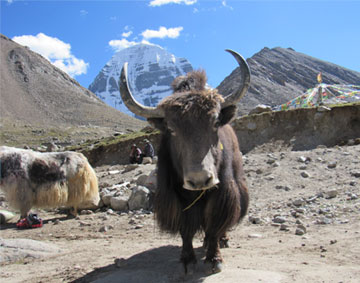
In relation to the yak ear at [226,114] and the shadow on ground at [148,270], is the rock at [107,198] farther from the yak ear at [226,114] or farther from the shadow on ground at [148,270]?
the yak ear at [226,114]

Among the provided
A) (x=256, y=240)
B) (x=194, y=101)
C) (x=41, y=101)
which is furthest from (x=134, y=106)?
(x=41, y=101)

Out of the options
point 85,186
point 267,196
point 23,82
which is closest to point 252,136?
point 267,196

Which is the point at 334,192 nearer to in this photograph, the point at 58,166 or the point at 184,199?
the point at 184,199

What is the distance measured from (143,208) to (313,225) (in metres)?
3.57

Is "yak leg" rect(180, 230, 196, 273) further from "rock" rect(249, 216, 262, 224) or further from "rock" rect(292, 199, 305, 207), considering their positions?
"rock" rect(292, 199, 305, 207)

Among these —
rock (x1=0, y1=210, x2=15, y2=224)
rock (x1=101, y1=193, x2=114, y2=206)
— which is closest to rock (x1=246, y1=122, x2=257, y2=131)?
rock (x1=101, y1=193, x2=114, y2=206)

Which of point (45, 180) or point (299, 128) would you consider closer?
point (45, 180)

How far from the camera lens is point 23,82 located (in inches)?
3317

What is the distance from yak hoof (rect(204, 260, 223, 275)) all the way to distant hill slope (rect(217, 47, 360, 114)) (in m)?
50.4

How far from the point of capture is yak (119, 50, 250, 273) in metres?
3.11

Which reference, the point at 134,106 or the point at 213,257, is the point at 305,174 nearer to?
the point at 213,257

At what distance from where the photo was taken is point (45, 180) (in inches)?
272

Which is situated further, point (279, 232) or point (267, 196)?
point (267, 196)

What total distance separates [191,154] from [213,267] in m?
1.31
